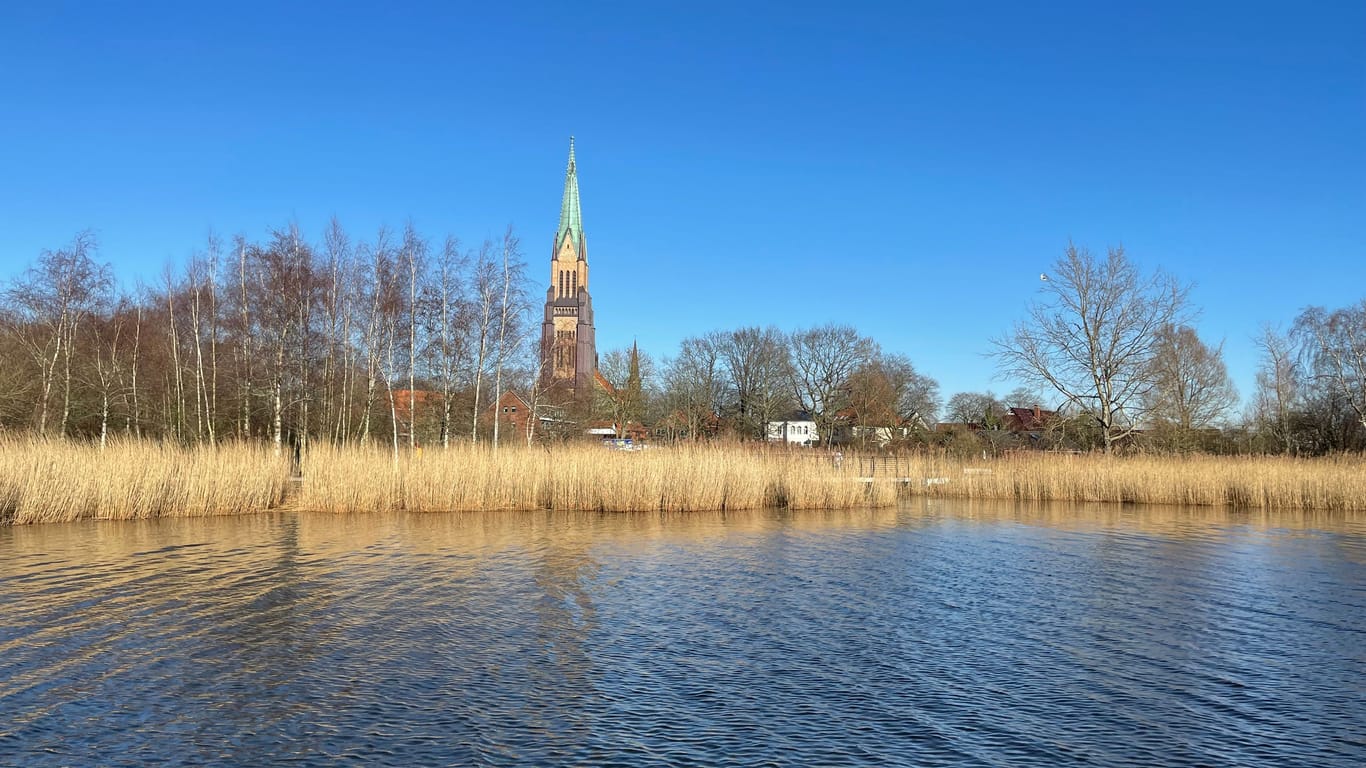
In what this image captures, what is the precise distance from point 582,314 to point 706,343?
3914 centimetres

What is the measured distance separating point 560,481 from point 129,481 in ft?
25.6

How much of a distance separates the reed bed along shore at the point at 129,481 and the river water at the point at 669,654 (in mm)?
2481

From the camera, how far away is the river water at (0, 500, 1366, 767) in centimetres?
493

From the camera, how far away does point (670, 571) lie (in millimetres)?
10602

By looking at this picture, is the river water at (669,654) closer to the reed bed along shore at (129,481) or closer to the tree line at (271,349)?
the reed bed along shore at (129,481)

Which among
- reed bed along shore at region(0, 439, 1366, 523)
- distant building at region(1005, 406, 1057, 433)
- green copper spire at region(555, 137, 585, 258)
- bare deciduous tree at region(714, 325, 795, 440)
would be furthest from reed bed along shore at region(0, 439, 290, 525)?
green copper spire at region(555, 137, 585, 258)

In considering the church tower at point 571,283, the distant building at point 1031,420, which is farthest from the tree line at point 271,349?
the church tower at point 571,283

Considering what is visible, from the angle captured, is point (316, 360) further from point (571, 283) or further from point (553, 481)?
point (571, 283)

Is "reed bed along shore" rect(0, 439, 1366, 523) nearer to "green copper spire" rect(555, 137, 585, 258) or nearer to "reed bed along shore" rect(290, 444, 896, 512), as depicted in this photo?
"reed bed along shore" rect(290, 444, 896, 512)

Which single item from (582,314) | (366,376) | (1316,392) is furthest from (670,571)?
(582,314)

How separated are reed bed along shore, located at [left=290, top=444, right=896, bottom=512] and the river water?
4596 mm

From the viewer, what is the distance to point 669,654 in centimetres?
680

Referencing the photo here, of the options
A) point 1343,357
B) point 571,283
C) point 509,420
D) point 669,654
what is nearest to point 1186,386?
point 1343,357

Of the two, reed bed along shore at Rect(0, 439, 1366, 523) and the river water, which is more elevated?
reed bed along shore at Rect(0, 439, 1366, 523)
